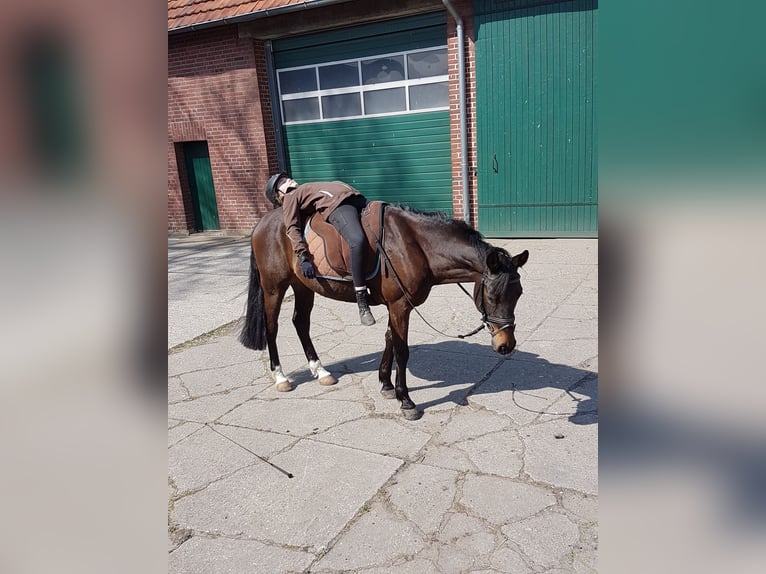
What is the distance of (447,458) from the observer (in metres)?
3.56

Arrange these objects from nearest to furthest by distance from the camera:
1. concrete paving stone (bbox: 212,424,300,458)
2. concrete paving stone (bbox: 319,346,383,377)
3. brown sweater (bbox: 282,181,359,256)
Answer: concrete paving stone (bbox: 212,424,300,458), brown sweater (bbox: 282,181,359,256), concrete paving stone (bbox: 319,346,383,377)

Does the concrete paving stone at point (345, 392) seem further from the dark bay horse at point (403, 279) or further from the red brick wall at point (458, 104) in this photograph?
the red brick wall at point (458, 104)

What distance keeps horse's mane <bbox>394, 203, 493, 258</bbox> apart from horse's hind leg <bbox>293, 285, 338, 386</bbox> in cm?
139

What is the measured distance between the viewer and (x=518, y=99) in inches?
385

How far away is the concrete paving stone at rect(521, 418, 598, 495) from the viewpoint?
324cm

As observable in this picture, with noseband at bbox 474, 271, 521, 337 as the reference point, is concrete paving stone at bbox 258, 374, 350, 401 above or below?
below

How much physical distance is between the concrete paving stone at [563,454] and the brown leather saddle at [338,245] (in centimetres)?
167

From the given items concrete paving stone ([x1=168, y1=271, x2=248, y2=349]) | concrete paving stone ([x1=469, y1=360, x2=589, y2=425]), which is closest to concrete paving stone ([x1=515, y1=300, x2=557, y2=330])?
concrete paving stone ([x1=469, y1=360, x2=589, y2=425])

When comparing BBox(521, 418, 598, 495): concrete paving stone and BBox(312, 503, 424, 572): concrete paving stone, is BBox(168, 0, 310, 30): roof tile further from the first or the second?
BBox(312, 503, 424, 572): concrete paving stone

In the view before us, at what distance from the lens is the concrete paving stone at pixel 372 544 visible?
106 inches

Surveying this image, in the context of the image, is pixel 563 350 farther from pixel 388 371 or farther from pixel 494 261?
pixel 494 261
